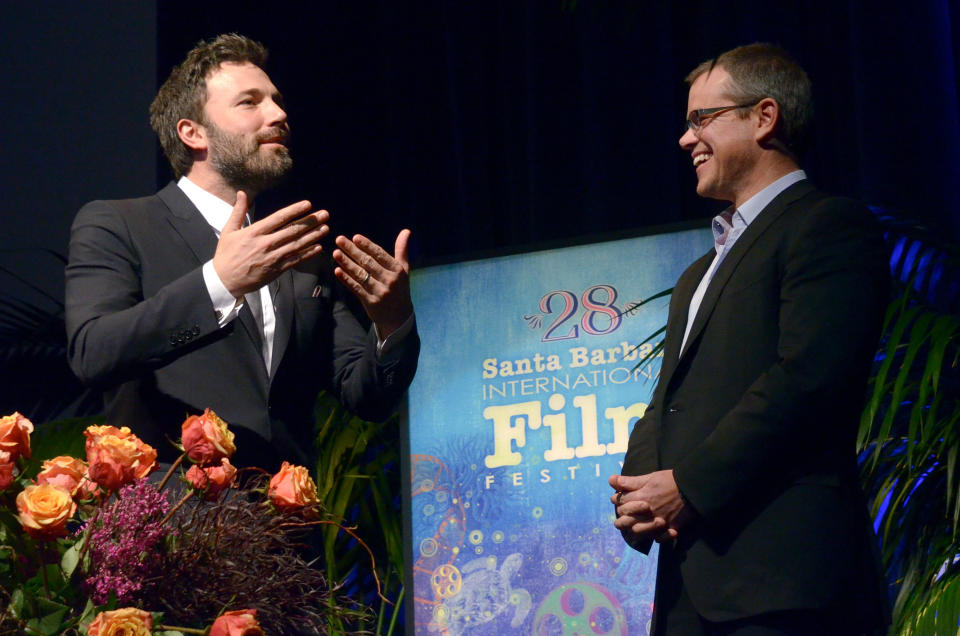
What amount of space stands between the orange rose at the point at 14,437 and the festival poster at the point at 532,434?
1834 mm

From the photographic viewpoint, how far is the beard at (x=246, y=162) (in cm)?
225

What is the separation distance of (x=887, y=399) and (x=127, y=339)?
5.84 feet

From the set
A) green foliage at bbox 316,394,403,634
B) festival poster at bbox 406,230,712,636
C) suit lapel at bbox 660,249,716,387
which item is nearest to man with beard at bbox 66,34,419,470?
suit lapel at bbox 660,249,716,387

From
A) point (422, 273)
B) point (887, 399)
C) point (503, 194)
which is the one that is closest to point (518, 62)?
point (503, 194)

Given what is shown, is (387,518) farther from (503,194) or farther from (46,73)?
(46,73)

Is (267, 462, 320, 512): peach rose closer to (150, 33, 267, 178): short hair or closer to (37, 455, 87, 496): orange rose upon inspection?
(37, 455, 87, 496): orange rose

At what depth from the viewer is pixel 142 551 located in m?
1.27

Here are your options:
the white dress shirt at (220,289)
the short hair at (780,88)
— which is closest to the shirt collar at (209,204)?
the white dress shirt at (220,289)

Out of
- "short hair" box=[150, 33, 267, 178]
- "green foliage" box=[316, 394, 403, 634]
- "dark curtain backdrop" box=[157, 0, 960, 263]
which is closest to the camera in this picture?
"short hair" box=[150, 33, 267, 178]

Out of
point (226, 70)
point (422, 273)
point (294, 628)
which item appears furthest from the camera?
point (422, 273)

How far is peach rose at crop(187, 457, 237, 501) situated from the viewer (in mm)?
1377

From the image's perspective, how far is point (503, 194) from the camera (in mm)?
4086

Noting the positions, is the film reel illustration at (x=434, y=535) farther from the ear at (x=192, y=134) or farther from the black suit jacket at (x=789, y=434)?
the black suit jacket at (x=789, y=434)

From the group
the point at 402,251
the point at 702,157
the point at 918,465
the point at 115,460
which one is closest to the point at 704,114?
the point at 702,157
